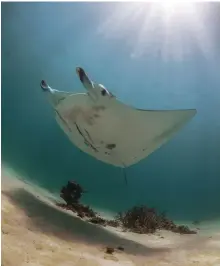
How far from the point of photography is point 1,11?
382 centimetres

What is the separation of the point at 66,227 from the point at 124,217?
1455mm

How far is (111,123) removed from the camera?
3.54 meters

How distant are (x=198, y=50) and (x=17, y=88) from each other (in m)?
3.24

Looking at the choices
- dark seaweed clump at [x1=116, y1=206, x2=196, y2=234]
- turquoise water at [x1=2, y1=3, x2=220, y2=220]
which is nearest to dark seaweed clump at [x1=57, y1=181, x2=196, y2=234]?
dark seaweed clump at [x1=116, y1=206, x2=196, y2=234]

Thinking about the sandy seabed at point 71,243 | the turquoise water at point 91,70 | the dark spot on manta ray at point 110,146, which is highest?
the turquoise water at point 91,70

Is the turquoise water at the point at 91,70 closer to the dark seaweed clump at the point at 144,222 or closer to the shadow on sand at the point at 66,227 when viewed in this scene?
the dark seaweed clump at the point at 144,222

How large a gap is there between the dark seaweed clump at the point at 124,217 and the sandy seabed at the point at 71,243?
0.30 metres

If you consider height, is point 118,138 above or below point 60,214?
above

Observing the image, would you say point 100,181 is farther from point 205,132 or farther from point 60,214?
A: point 60,214

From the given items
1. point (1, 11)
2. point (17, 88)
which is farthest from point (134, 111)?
point (17, 88)

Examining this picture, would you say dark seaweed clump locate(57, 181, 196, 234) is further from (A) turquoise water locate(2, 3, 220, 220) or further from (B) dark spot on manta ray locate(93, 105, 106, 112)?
(B) dark spot on manta ray locate(93, 105, 106, 112)

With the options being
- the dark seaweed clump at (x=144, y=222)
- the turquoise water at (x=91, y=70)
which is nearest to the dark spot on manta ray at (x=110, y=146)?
the dark seaweed clump at (x=144, y=222)

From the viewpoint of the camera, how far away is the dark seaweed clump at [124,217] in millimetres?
4387

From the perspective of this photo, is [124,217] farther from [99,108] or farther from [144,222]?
[99,108]
